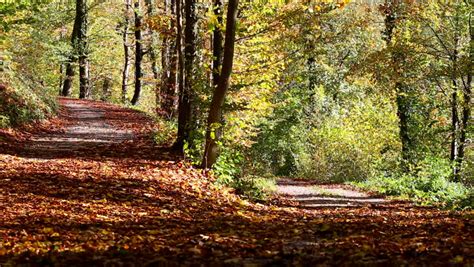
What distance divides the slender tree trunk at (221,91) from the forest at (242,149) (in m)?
Result: 0.03

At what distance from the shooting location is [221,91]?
405 inches

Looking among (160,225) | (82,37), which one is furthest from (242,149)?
(82,37)

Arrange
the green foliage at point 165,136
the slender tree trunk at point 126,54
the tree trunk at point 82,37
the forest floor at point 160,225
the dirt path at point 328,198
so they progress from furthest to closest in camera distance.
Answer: the slender tree trunk at point 126,54, the tree trunk at point 82,37, the green foliage at point 165,136, the dirt path at point 328,198, the forest floor at point 160,225

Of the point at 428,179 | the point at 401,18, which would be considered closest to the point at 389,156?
the point at 401,18

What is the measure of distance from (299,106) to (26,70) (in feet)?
46.3

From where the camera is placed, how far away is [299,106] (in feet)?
92.0

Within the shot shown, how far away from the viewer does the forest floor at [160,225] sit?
451 centimetres

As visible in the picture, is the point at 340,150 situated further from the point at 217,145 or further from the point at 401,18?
the point at 217,145

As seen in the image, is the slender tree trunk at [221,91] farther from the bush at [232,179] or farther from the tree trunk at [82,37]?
the tree trunk at [82,37]

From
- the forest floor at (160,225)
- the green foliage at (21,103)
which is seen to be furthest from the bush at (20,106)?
the forest floor at (160,225)

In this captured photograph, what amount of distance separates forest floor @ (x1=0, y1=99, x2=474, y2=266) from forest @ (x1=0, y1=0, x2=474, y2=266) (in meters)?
0.03

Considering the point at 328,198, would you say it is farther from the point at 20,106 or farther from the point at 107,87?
the point at 107,87

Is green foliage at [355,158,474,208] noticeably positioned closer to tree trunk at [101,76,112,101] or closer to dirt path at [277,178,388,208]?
dirt path at [277,178,388,208]

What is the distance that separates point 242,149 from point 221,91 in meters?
5.83
